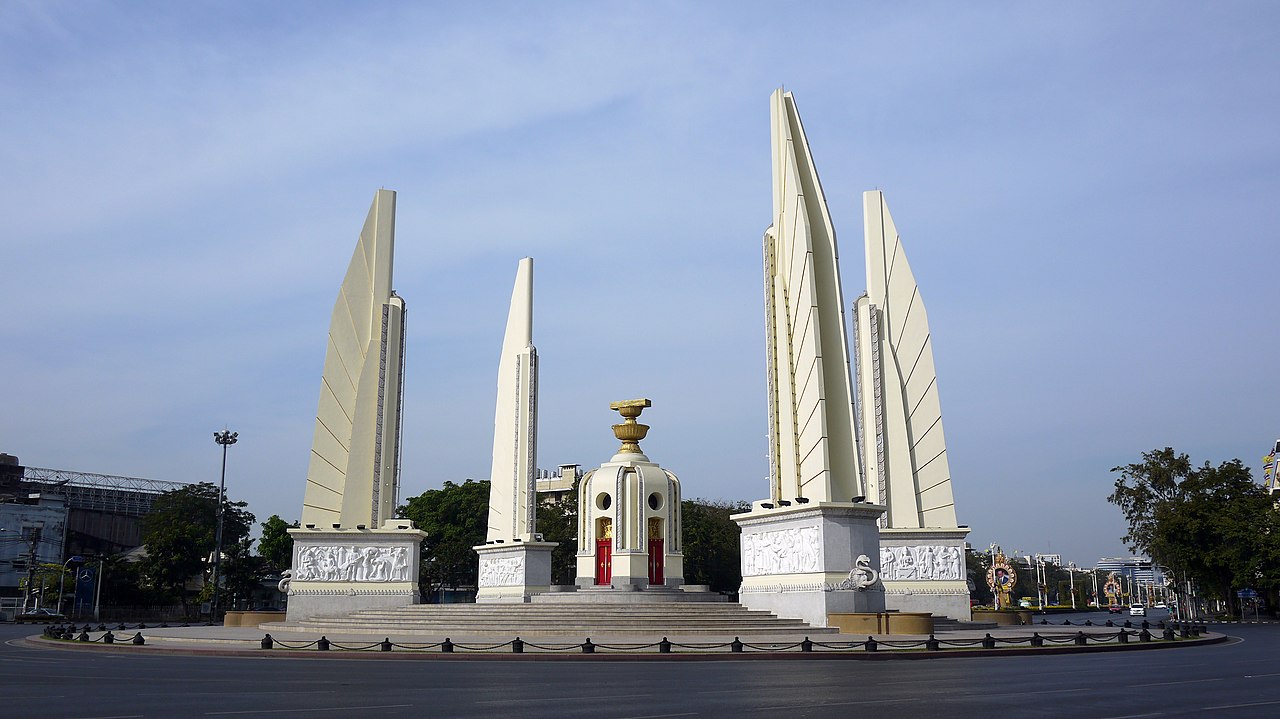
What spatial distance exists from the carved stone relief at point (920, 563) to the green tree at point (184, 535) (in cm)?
3268

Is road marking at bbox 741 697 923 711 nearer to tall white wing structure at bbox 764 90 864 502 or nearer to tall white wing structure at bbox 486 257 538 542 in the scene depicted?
tall white wing structure at bbox 764 90 864 502

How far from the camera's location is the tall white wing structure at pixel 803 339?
2331cm

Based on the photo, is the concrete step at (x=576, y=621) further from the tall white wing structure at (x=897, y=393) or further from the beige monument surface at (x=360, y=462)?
the tall white wing structure at (x=897, y=393)

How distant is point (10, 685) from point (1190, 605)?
47732mm

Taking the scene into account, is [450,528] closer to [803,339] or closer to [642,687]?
[803,339]

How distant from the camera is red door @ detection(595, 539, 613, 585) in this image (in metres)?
35.1

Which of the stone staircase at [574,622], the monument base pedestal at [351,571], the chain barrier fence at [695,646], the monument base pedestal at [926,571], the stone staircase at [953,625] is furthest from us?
the monument base pedestal at [351,571]

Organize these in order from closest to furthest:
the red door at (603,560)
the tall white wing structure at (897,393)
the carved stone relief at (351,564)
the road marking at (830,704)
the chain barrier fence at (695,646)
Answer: the road marking at (830,704)
the chain barrier fence at (695,646)
the carved stone relief at (351,564)
the tall white wing structure at (897,393)
the red door at (603,560)

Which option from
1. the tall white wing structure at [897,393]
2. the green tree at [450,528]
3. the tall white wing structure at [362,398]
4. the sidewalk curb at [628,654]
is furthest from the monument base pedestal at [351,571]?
the green tree at [450,528]

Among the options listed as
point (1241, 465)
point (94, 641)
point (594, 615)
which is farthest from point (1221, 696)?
point (1241, 465)

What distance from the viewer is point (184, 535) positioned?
157 feet

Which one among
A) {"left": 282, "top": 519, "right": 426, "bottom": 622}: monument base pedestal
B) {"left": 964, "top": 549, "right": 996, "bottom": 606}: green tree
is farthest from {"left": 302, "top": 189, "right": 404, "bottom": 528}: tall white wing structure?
{"left": 964, "top": 549, "right": 996, "bottom": 606}: green tree

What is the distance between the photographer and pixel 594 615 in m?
22.0

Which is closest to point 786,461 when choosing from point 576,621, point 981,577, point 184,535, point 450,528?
point 576,621
